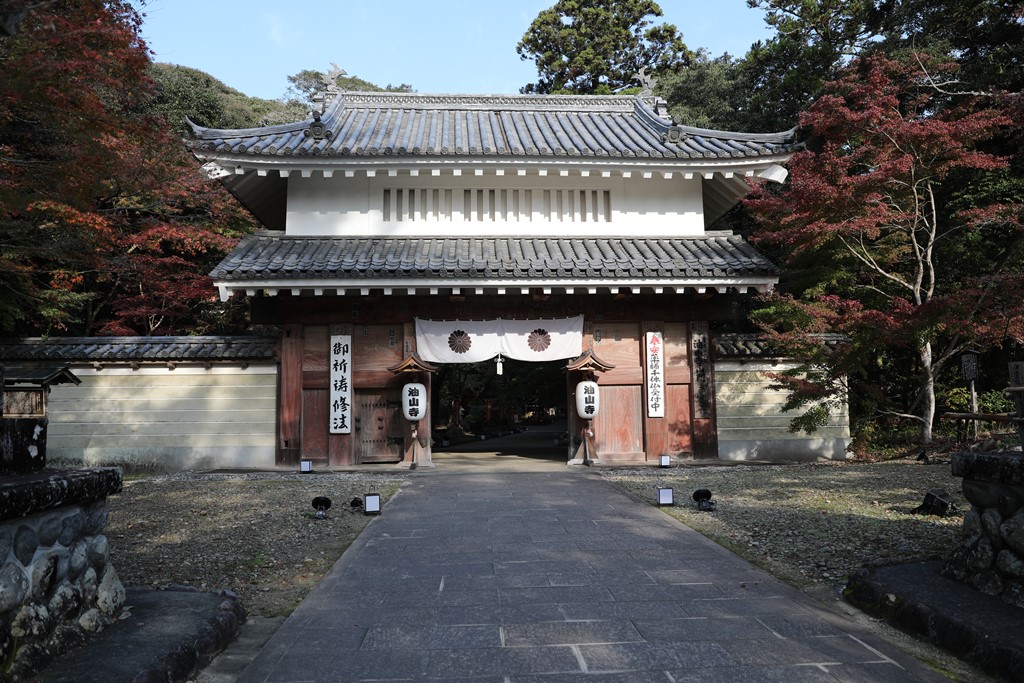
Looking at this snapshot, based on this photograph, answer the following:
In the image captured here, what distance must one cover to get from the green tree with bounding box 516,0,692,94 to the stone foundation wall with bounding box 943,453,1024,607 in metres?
30.4

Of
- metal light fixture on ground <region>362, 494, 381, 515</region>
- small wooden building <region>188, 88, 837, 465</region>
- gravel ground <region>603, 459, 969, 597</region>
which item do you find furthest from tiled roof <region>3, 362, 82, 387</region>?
gravel ground <region>603, 459, 969, 597</region>

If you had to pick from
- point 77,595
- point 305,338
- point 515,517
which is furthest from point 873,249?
point 77,595

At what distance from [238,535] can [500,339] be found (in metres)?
7.59

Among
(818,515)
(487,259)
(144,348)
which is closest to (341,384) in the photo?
(487,259)

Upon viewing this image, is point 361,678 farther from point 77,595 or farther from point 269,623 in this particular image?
point 77,595

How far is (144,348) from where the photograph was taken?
531 inches

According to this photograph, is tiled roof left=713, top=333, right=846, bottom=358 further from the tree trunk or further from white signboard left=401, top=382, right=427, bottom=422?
white signboard left=401, top=382, right=427, bottom=422

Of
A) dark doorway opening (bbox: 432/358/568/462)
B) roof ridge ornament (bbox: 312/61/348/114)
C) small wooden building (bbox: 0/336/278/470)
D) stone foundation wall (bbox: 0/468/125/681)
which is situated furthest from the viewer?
dark doorway opening (bbox: 432/358/568/462)

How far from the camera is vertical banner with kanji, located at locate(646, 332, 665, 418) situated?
13.5 m

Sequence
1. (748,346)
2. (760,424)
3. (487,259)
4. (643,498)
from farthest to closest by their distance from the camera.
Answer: (760,424), (748,346), (487,259), (643,498)

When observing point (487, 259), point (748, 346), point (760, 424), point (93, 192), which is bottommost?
point (760, 424)

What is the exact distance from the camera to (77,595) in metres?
3.46

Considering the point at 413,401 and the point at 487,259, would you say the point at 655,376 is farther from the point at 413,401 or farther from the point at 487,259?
the point at 413,401

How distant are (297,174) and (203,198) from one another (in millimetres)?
5799
